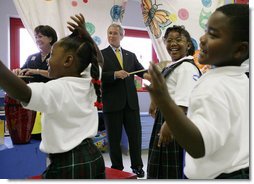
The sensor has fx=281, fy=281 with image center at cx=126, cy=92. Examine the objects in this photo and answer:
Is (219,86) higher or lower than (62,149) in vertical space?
higher

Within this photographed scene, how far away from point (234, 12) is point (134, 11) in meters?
2.03

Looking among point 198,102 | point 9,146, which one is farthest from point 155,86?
point 9,146

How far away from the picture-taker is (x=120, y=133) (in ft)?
5.04

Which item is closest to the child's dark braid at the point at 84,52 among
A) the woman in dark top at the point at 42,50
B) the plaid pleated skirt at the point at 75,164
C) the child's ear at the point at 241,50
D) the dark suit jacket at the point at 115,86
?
the plaid pleated skirt at the point at 75,164

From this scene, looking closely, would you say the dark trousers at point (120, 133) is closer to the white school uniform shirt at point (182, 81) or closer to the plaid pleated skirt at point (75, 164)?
the white school uniform shirt at point (182, 81)

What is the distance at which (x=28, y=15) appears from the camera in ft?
5.38

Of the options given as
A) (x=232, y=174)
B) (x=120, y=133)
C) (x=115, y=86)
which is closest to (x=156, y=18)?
(x=115, y=86)

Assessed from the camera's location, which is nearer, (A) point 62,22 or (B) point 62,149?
(B) point 62,149

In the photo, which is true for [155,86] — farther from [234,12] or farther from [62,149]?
[62,149]

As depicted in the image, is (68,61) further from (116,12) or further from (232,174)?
(116,12)

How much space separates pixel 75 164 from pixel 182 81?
1.53ft

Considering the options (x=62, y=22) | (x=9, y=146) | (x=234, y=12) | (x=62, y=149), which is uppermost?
(x=62, y=22)

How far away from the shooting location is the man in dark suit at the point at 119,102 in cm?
151

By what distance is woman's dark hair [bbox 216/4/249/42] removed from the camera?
469 mm
